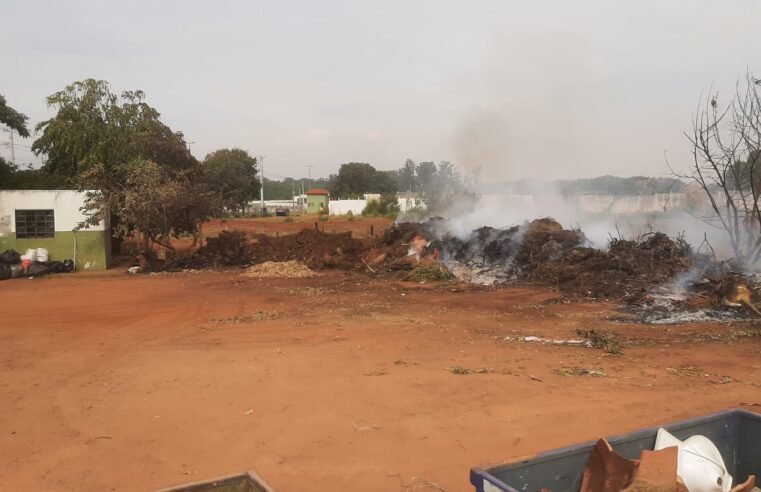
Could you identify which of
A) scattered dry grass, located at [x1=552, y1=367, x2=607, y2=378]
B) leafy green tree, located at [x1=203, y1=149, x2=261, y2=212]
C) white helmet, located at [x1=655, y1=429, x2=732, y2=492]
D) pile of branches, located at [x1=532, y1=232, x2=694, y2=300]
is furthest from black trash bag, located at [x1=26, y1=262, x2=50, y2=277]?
leafy green tree, located at [x1=203, y1=149, x2=261, y2=212]

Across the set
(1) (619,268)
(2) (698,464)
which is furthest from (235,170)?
(2) (698,464)

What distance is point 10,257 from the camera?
17.0 metres

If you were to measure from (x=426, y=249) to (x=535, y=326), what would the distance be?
361 inches

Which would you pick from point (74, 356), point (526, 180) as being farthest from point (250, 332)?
point (526, 180)

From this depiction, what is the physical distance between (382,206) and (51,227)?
33353mm

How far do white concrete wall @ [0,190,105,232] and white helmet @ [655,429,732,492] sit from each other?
61.7ft

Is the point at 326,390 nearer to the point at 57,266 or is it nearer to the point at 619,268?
the point at 619,268

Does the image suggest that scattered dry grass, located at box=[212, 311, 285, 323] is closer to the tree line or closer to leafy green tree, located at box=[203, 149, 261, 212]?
the tree line

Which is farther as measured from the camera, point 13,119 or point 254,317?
point 13,119

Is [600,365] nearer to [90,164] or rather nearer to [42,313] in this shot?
[42,313]

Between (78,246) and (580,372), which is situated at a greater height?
(78,246)

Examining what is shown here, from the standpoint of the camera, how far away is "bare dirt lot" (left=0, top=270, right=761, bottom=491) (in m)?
4.59

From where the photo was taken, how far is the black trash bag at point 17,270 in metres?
16.9

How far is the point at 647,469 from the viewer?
2982 millimetres
